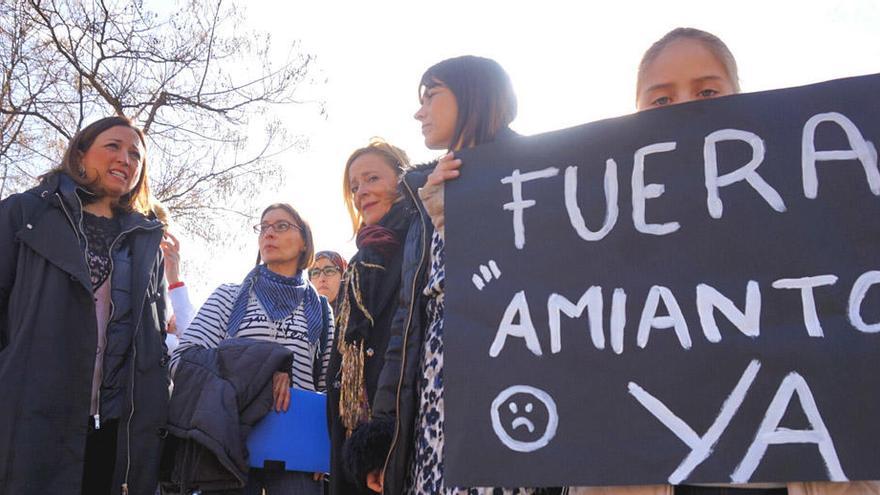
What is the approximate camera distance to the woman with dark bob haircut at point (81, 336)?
3.08m

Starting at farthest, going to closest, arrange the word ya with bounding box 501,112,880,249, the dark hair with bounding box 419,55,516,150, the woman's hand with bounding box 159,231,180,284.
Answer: the woman's hand with bounding box 159,231,180,284 → the dark hair with bounding box 419,55,516,150 → the word ya with bounding box 501,112,880,249

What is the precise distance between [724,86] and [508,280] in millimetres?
755

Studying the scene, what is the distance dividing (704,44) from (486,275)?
84 centimetres

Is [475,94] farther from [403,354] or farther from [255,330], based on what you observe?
[255,330]

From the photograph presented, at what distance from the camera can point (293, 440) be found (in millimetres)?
3359

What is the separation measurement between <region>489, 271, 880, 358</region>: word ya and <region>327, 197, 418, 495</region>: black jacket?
91 cm

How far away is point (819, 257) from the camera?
173cm

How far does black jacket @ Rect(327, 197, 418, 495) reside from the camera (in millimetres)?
2879

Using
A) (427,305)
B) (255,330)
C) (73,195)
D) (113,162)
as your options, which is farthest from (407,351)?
(113,162)

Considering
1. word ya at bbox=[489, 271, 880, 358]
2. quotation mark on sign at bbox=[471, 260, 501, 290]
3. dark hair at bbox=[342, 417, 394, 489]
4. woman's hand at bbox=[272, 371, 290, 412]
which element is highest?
quotation mark on sign at bbox=[471, 260, 501, 290]

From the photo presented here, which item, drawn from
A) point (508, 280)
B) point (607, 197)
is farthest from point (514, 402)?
point (607, 197)

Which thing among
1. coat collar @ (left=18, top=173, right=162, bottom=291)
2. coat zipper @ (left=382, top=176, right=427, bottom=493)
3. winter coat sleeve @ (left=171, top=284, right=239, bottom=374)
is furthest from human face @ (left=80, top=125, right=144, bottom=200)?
coat zipper @ (left=382, top=176, right=427, bottom=493)

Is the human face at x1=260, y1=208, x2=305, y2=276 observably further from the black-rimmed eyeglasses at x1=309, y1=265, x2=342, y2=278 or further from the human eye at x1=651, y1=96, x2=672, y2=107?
the human eye at x1=651, y1=96, x2=672, y2=107

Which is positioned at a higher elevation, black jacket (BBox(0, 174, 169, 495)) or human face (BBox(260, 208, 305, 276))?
human face (BBox(260, 208, 305, 276))
